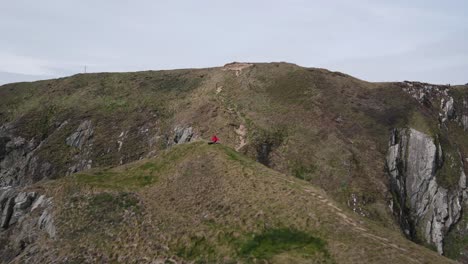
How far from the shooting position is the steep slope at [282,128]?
55.6m

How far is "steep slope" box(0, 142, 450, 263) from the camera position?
83.1 ft

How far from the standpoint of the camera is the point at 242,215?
29.1 m

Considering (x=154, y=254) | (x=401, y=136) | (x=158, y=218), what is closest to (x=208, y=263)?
(x=154, y=254)

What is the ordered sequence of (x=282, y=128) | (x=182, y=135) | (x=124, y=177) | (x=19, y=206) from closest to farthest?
(x=19, y=206)
(x=124, y=177)
(x=282, y=128)
(x=182, y=135)

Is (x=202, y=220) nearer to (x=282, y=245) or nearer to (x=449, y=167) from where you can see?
(x=282, y=245)

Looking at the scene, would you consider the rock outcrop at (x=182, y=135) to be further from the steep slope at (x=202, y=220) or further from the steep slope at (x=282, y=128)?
the steep slope at (x=202, y=220)

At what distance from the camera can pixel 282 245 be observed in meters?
25.8

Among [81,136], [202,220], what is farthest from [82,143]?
[202,220]

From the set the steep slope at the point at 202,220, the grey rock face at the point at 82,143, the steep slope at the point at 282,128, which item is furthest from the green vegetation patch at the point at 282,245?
the grey rock face at the point at 82,143

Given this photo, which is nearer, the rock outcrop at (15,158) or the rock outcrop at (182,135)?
the rock outcrop at (182,135)

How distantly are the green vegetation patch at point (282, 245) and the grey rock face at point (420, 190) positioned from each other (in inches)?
1250

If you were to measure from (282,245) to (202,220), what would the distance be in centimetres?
653

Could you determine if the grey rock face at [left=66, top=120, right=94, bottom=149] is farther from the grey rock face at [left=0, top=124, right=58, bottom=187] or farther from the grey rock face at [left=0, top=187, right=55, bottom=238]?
the grey rock face at [left=0, top=187, right=55, bottom=238]

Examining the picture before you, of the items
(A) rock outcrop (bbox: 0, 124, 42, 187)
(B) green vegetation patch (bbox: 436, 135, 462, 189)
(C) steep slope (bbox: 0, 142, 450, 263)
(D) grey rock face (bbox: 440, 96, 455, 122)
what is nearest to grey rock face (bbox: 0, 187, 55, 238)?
(C) steep slope (bbox: 0, 142, 450, 263)
